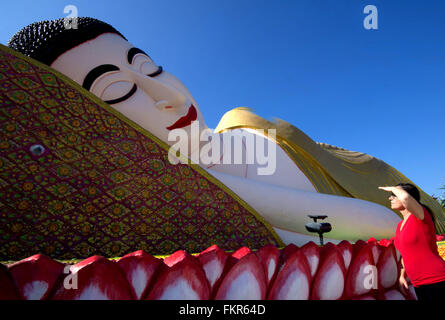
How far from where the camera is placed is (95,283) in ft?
1.93

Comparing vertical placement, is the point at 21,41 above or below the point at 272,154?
above

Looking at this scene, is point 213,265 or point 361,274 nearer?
point 213,265

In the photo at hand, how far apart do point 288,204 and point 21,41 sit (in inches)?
90.3

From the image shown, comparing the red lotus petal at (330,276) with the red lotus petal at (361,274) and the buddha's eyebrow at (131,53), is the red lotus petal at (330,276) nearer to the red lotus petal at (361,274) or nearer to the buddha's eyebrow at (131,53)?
the red lotus petal at (361,274)

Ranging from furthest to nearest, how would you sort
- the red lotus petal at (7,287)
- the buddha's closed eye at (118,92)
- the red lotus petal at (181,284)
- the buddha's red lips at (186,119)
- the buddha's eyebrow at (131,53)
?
1. the buddha's red lips at (186,119)
2. the buddha's eyebrow at (131,53)
3. the buddha's closed eye at (118,92)
4. the red lotus petal at (181,284)
5. the red lotus petal at (7,287)

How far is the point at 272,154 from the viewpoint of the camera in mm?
2338

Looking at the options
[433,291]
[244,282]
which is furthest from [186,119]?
[433,291]

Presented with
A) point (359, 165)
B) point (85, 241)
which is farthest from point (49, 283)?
point (359, 165)

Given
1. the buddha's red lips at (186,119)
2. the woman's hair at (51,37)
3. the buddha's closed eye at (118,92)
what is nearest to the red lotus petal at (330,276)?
the buddha's red lips at (186,119)

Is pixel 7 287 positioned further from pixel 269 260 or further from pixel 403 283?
pixel 403 283

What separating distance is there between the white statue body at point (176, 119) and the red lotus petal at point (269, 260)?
86cm

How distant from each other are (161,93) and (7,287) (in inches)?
59.3

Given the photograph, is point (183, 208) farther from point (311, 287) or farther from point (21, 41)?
point (21, 41)

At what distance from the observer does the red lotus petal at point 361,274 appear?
0.96 metres
